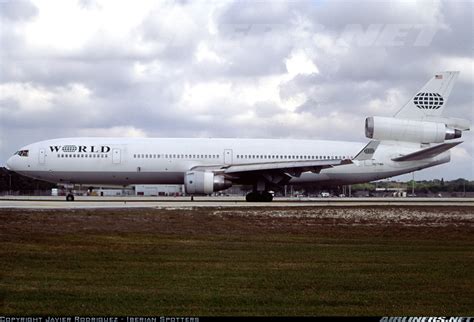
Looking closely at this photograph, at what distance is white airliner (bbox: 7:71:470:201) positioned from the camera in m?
46.2

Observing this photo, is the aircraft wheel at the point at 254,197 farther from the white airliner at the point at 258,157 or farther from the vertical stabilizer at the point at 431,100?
the vertical stabilizer at the point at 431,100

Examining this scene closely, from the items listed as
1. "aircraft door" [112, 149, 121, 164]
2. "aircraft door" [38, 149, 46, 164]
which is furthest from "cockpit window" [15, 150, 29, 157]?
"aircraft door" [112, 149, 121, 164]

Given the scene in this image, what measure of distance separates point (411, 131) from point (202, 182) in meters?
15.9

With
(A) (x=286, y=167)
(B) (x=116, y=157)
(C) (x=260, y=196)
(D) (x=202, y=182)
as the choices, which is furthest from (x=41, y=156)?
(A) (x=286, y=167)

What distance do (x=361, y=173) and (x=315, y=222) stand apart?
22953 millimetres

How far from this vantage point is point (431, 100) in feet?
167

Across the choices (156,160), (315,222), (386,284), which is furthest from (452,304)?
(156,160)

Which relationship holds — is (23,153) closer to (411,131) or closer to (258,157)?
(258,157)

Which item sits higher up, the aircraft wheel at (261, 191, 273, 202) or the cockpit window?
the cockpit window

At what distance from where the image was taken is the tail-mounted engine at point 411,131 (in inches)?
1955

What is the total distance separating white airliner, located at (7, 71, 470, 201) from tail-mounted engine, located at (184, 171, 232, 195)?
6cm

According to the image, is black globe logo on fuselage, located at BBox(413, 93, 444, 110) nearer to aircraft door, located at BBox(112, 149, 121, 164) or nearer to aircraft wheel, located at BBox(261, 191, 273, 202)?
aircraft wheel, located at BBox(261, 191, 273, 202)

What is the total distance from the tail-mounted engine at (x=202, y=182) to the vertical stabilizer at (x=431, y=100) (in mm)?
14881

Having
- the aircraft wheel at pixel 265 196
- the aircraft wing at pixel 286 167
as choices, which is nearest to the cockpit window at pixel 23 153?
the aircraft wing at pixel 286 167
